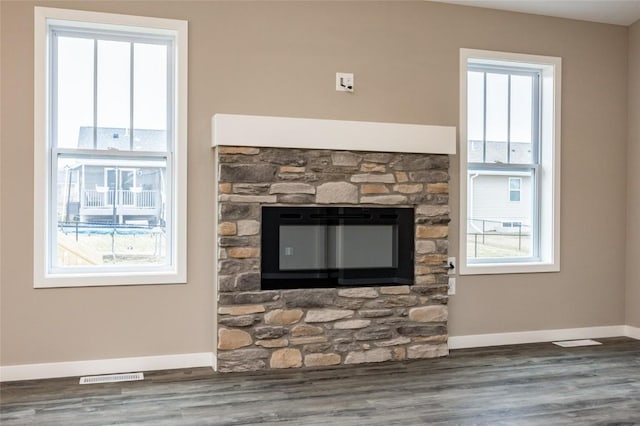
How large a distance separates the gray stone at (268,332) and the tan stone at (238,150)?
1.22 meters

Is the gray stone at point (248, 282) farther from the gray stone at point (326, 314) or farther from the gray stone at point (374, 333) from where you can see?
the gray stone at point (374, 333)

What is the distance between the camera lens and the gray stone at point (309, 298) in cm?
430

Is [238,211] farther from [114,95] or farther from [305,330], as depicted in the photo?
[114,95]

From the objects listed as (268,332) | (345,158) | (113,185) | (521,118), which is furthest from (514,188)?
(113,185)

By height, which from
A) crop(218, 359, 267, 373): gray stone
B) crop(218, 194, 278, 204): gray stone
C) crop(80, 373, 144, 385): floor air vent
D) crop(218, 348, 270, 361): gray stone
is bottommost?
crop(80, 373, 144, 385): floor air vent

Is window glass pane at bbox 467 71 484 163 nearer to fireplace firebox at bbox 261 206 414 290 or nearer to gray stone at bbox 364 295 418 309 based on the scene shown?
fireplace firebox at bbox 261 206 414 290

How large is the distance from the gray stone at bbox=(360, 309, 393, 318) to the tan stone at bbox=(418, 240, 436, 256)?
0.52 metres

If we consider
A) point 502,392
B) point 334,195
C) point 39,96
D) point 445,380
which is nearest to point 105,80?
point 39,96

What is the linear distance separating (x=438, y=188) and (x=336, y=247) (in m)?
0.92

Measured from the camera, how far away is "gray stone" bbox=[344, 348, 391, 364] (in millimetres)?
4410

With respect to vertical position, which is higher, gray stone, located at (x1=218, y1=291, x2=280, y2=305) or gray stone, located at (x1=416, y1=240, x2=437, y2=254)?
gray stone, located at (x1=416, y1=240, x2=437, y2=254)

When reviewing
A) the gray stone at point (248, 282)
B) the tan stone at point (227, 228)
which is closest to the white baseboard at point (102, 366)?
the gray stone at point (248, 282)

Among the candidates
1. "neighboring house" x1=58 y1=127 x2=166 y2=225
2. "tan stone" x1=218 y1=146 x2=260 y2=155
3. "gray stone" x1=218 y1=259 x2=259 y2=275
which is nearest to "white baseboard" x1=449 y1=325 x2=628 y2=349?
"gray stone" x1=218 y1=259 x2=259 y2=275

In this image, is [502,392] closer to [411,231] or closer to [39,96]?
[411,231]
